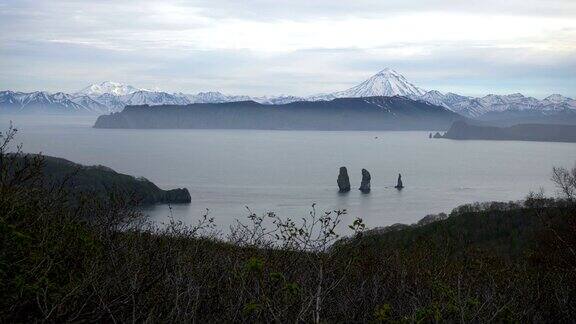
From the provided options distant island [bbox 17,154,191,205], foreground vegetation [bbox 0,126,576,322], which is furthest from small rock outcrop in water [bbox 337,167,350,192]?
foreground vegetation [bbox 0,126,576,322]

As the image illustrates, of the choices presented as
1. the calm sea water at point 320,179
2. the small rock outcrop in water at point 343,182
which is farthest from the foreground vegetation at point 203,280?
the small rock outcrop in water at point 343,182

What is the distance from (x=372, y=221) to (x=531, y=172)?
6862 cm

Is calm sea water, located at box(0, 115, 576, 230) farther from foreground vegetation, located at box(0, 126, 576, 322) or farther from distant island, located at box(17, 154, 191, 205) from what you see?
foreground vegetation, located at box(0, 126, 576, 322)

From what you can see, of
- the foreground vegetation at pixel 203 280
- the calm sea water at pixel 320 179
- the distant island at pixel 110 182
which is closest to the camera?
the foreground vegetation at pixel 203 280

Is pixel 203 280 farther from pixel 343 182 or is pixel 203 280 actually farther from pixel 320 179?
pixel 320 179

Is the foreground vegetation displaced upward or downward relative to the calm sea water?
upward

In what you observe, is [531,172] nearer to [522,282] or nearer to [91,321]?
[522,282]

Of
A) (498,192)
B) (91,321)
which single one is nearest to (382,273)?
(91,321)

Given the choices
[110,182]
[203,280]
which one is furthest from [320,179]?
[203,280]

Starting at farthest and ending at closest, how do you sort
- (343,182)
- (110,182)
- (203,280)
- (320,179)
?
(320,179) → (343,182) → (110,182) → (203,280)

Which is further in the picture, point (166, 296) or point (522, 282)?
point (522, 282)

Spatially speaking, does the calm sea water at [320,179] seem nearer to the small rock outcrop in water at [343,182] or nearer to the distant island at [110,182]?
the small rock outcrop in water at [343,182]

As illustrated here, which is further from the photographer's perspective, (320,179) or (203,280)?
(320,179)

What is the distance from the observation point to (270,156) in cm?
15262
